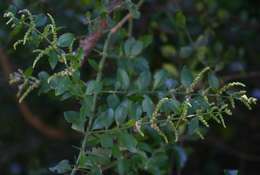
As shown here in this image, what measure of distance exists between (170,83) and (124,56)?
0.51 ft

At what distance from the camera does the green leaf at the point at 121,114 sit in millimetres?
1013

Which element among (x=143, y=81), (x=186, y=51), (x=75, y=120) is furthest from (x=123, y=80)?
(x=186, y=51)

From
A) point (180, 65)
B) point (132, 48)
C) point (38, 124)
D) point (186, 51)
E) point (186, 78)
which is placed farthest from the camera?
point (38, 124)

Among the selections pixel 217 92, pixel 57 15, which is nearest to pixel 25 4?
pixel 57 15

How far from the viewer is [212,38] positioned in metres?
1.72

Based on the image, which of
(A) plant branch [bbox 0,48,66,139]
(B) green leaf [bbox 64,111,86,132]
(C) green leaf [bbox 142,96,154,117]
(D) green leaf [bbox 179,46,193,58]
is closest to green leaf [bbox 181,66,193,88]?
(C) green leaf [bbox 142,96,154,117]

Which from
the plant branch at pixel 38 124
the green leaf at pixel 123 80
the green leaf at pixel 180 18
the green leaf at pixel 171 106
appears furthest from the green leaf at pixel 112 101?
the plant branch at pixel 38 124

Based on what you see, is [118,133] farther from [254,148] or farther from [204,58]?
[254,148]

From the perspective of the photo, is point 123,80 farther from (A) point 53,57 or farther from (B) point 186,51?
(B) point 186,51

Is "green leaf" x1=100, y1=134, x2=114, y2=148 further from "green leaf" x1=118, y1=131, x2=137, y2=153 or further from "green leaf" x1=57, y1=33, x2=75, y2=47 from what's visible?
"green leaf" x1=57, y1=33, x2=75, y2=47

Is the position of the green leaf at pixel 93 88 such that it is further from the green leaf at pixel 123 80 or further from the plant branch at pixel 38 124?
the plant branch at pixel 38 124

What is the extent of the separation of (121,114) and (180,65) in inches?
24.8

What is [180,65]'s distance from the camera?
1621 mm

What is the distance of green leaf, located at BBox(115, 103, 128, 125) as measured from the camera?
39.9 inches
